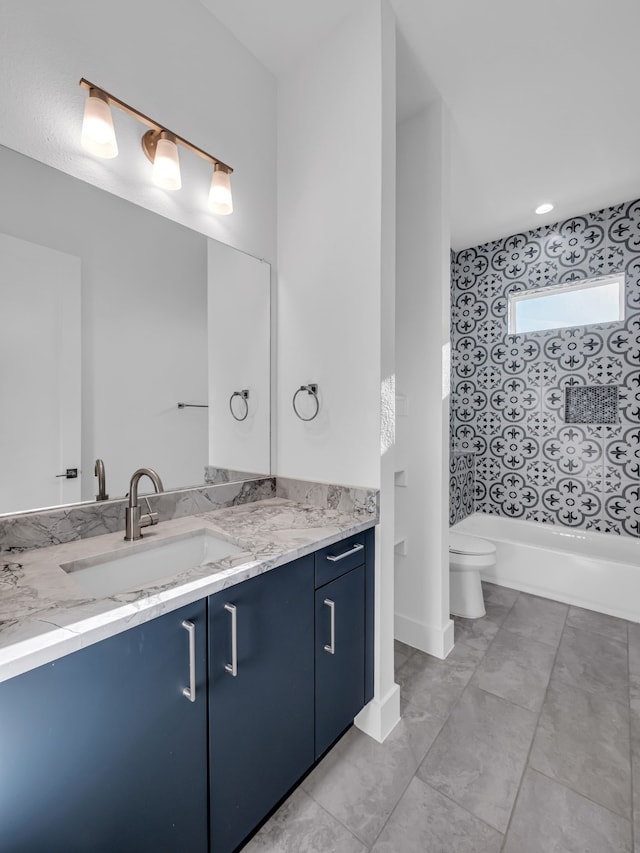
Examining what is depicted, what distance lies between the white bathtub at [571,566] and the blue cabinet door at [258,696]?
7.33ft

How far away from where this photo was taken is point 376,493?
5.16ft

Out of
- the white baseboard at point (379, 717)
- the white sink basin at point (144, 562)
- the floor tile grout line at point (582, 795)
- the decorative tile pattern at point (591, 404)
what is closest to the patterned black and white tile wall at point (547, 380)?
the decorative tile pattern at point (591, 404)

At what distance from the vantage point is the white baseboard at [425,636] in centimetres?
214

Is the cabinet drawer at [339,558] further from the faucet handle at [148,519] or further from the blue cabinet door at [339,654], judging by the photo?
the faucet handle at [148,519]

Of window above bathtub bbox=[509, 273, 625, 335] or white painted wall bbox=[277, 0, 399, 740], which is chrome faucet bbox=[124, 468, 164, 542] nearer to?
white painted wall bbox=[277, 0, 399, 740]

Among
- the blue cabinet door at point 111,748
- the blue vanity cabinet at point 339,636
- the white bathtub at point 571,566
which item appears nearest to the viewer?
the blue cabinet door at point 111,748

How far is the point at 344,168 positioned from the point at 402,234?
27.0 inches

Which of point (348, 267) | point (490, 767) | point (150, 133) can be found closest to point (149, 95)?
point (150, 133)

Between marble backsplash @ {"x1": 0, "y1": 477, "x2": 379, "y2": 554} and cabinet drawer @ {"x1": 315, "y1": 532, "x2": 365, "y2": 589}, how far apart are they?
5.5 inches

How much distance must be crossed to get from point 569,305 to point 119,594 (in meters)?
3.75

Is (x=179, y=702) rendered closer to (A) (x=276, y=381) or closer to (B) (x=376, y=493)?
(B) (x=376, y=493)

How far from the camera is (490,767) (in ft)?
4.74

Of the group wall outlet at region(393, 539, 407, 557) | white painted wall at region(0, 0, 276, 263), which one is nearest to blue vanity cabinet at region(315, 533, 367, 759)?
wall outlet at region(393, 539, 407, 557)

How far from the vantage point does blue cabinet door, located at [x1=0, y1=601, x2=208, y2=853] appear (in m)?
0.69
